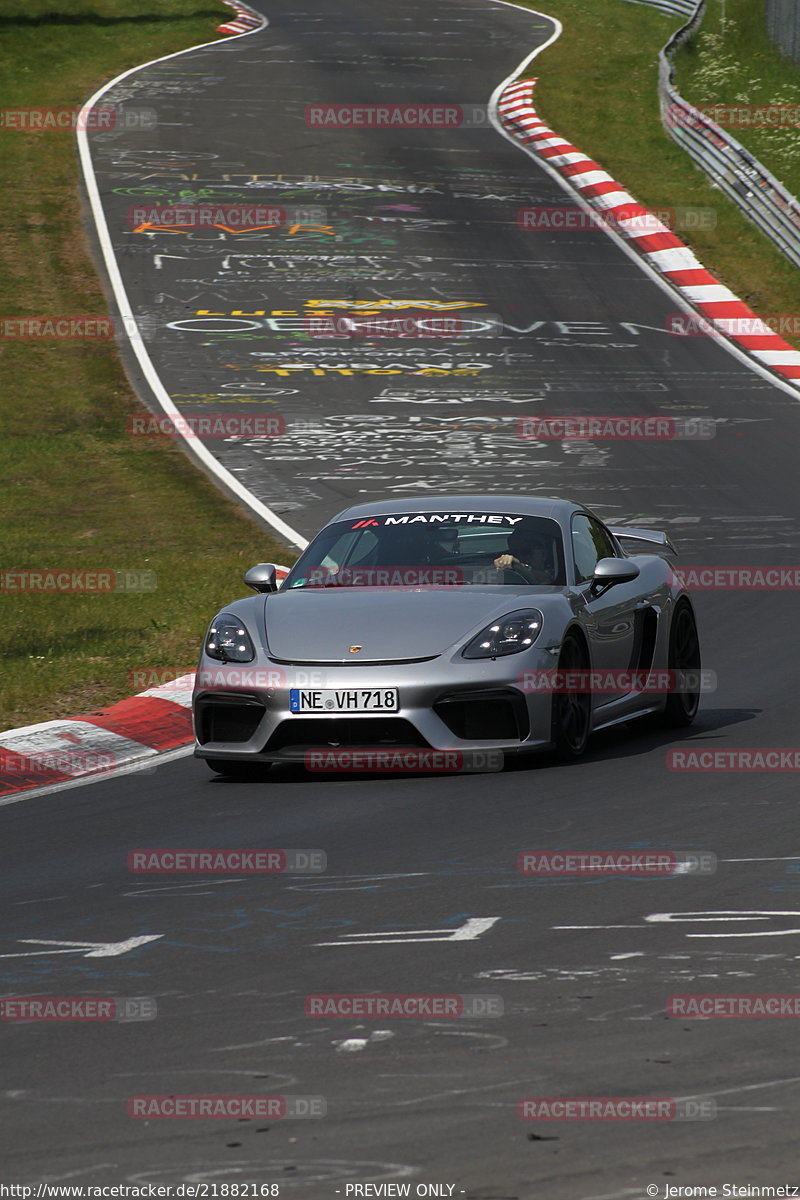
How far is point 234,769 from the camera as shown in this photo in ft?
31.6

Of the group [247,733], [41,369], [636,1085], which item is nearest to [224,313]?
[41,369]

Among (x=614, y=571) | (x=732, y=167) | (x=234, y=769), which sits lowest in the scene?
(x=732, y=167)

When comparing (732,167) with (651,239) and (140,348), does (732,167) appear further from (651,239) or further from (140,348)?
(140,348)

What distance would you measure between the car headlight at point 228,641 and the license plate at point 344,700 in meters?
0.41

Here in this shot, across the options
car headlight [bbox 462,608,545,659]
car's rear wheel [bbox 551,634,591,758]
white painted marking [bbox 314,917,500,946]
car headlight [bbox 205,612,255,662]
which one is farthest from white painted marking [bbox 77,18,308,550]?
white painted marking [bbox 314,917,500,946]

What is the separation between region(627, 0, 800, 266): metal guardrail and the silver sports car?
756 inches

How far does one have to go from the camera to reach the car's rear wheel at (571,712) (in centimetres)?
934

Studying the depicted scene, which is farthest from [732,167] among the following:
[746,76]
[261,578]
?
[261,578]

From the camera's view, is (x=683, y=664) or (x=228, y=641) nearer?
(x=228, y=641)

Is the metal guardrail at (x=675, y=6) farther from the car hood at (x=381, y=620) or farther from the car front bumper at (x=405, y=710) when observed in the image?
the car front bumper at (x=405, y=710)

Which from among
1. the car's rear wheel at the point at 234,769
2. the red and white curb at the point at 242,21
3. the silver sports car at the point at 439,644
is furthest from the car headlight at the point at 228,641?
the red and white curb at the point at 242,21

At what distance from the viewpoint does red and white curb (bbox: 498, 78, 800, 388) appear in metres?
25.2

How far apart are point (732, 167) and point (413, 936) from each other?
27.3 m

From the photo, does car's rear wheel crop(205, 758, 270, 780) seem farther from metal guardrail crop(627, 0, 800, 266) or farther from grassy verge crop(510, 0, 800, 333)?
metal guardrail crop(627, 0, 800, 266)
